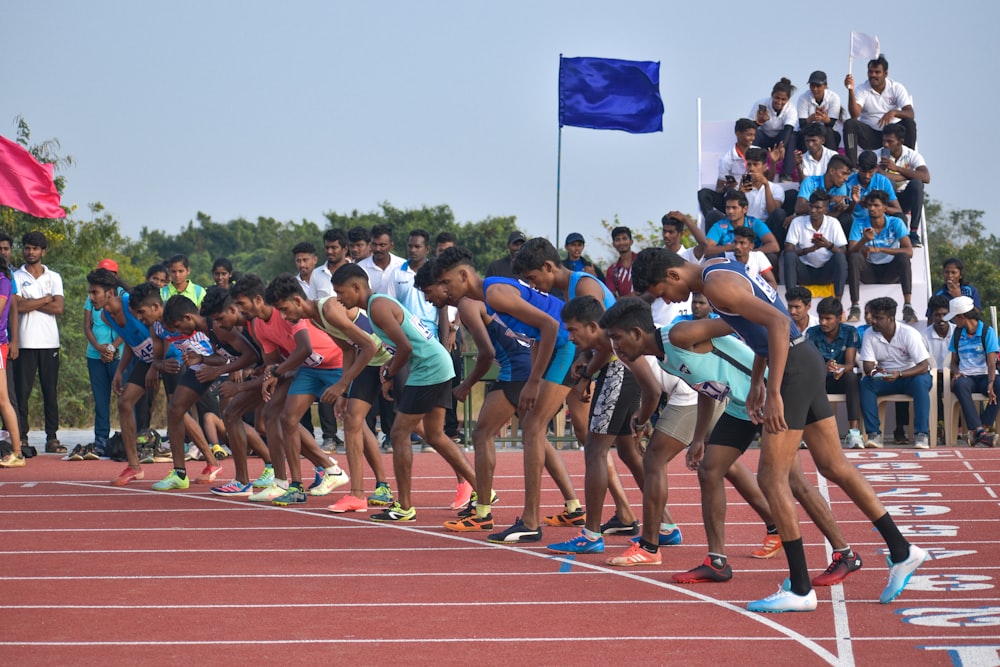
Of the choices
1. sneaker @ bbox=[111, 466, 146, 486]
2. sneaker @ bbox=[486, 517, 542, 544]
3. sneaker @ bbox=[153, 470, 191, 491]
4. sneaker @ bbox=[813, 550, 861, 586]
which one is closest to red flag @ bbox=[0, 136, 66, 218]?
sneaker @ bbox=[111, 466, 146, 486]

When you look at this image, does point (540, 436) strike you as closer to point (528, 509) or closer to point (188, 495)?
point (528, 509)

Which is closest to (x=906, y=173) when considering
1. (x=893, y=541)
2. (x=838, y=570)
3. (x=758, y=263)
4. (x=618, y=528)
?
(x=758, y=263)

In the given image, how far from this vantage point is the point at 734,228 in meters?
13.6

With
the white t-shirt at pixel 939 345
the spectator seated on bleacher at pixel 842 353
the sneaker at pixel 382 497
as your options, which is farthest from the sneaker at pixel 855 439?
the sneaker at pixel 382 497

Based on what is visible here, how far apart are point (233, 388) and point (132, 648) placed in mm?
4705

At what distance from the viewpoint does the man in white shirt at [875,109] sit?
631 inches

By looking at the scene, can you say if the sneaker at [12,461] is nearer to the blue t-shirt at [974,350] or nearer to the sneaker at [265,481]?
the sneaker at [265,481]

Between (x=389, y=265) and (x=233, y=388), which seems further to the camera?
(x=389, y=265)

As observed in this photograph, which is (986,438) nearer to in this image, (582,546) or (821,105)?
(821,105)

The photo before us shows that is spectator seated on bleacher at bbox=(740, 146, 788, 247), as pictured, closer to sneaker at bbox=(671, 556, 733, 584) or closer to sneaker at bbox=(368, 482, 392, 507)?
sneaker at bbox=(368, 482, 392, 507)

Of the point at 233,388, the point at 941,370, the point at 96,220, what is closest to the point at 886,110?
the point at 941,370

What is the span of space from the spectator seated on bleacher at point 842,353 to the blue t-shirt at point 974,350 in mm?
988

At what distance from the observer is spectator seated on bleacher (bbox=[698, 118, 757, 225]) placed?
15391 millimetres

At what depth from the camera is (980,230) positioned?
1917 inches
